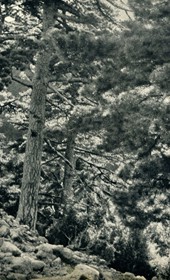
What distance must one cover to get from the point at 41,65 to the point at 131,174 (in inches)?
182

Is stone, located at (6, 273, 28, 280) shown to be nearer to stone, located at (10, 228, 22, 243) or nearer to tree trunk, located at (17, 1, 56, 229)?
stone, located at (10, 228, 22, 243)

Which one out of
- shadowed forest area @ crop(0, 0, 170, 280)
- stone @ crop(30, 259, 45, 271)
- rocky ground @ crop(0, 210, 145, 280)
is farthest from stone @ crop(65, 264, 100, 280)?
stone @ crop(30, 259, 45, 271)

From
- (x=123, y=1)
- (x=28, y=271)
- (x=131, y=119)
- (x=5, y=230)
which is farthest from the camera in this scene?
(x=123, y=1)

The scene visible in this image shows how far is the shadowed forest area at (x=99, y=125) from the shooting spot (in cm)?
1280

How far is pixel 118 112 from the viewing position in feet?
42.7

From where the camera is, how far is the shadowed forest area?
42.0 feet

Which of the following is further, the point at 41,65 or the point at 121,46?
the point at 41,65

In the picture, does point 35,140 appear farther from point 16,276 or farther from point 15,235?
point 16,276

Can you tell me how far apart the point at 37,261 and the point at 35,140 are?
5.67 metres

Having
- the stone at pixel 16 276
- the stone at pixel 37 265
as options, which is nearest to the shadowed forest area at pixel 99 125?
the stone at pixel 37 265

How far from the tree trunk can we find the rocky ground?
101 centimetres

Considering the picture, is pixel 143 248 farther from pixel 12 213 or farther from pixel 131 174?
pixel 12 213

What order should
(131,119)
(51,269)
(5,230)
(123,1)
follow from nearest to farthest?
(51,269)
(5,230)
(131,119)
(123,1)

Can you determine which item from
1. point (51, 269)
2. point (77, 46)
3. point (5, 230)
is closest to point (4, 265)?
point (51, 269)
